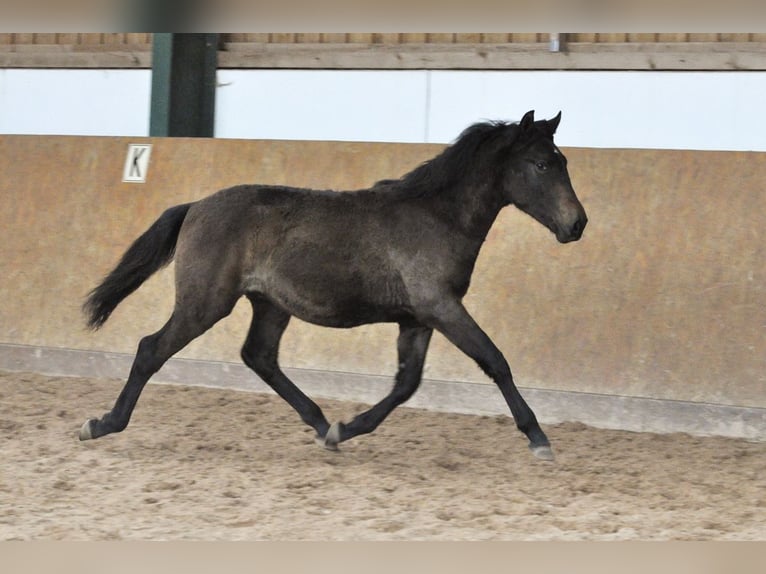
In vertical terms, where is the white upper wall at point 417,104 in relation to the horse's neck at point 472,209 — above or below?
above

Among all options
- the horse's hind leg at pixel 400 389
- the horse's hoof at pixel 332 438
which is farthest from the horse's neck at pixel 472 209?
the horse's hoof at pixel 332 438

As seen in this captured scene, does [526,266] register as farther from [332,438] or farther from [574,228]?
[332,438]

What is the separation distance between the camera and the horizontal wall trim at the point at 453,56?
8.82 meters

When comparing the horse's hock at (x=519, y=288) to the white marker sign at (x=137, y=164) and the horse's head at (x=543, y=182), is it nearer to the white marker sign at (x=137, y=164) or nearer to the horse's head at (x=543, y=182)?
the white marker sign at (x=137, y=164)

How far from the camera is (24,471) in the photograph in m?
4.44

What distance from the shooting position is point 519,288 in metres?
6.31

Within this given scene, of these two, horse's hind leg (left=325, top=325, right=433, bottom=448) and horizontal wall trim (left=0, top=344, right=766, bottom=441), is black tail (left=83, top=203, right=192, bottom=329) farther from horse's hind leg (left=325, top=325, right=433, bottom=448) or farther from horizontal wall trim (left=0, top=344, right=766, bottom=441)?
horizontal wall trim (left=0, top=344, right=766, bottom=441)

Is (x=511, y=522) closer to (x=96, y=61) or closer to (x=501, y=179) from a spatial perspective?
(x=501, y=179)

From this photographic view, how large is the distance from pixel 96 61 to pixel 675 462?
782 cm

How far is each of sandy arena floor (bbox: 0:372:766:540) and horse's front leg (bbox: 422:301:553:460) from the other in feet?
0.62

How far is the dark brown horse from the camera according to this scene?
4773mm

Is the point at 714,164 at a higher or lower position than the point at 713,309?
higher

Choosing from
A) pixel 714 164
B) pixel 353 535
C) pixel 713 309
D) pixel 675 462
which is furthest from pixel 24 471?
pixel 714 164

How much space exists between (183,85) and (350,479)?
172 inches
